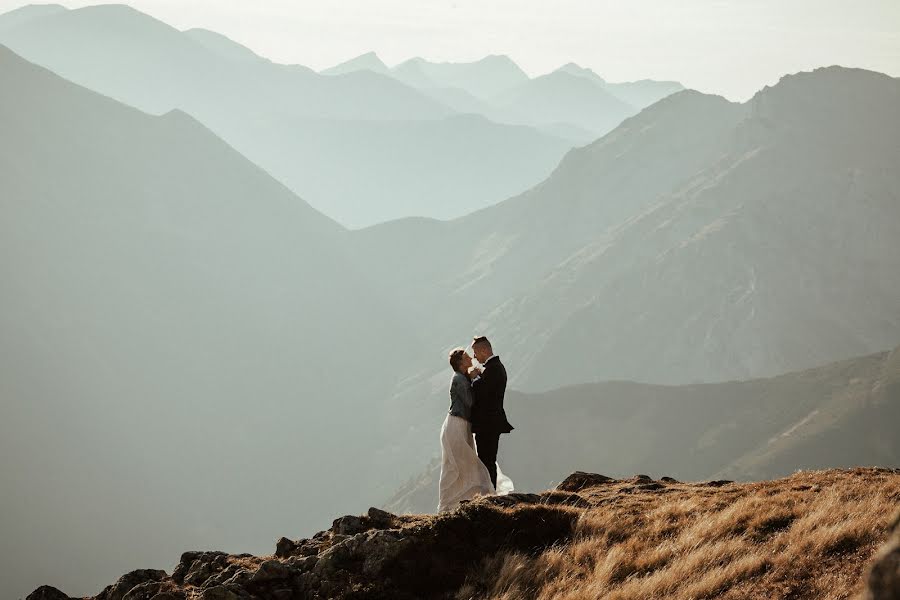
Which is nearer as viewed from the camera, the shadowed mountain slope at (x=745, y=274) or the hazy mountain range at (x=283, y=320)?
the hazy mountain range at (x=283, y=320)

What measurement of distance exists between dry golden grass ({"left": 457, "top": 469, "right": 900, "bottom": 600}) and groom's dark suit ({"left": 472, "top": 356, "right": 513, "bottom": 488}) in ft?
6.00

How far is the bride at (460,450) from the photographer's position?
1058cm

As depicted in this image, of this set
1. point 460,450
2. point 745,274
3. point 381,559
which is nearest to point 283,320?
point 745,274

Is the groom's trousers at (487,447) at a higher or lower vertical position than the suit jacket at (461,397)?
lower

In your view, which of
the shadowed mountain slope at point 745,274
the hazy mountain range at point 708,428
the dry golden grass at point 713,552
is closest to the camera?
the dry golden grass at point 713,552

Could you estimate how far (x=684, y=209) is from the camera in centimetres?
16550

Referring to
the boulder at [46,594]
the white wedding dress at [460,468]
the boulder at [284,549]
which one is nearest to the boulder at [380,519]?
the boulder at [284,549]

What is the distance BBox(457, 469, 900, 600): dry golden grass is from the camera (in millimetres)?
6645

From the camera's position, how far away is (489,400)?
10805 millimetres

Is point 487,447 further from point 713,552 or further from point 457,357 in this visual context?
point 713,552

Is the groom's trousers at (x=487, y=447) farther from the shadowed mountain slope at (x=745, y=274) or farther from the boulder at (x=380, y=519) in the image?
the shadowed mountain slope at (x=745, y=274)

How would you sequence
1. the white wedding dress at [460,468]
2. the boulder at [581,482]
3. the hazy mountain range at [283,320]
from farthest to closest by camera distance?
the hazy mountain range at [283,320] → the boulder at [581,482] → the white wedding dress at [460,468]

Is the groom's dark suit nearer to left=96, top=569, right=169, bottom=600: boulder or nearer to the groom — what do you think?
the groom

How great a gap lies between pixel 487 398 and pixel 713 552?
13.3 ft
